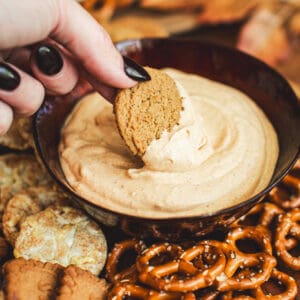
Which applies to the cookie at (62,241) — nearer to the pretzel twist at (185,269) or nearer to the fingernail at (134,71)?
the pretzel twist at (185,269)

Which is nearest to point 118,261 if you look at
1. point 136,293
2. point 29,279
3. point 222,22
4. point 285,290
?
point 136,293

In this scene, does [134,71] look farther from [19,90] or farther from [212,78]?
[212,78]

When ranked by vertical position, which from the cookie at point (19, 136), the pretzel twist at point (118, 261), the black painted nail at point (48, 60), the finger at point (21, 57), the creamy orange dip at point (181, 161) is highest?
the black painted nail at point (48, 60)

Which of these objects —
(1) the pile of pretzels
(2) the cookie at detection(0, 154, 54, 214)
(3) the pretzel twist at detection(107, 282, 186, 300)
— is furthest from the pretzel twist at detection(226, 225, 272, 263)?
(2) the cookie at detection(0, 154, 54, 214)

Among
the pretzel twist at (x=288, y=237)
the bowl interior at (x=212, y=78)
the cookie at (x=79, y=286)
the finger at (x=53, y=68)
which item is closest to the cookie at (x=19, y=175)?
the bowl interior at (x=212, y=78)

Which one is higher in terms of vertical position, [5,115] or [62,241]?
[5,115]

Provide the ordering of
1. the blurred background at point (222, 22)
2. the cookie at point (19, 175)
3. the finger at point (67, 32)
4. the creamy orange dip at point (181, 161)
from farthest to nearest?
the blurred background at point (222, 22)
the cookie at point (19, 175)
the creamy orange dip at point (181, 161)
the finger at point (67, 32)

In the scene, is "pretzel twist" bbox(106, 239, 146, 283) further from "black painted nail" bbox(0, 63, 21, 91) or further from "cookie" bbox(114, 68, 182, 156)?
"black painted nail" bbox(0, 63, 21, 91)
